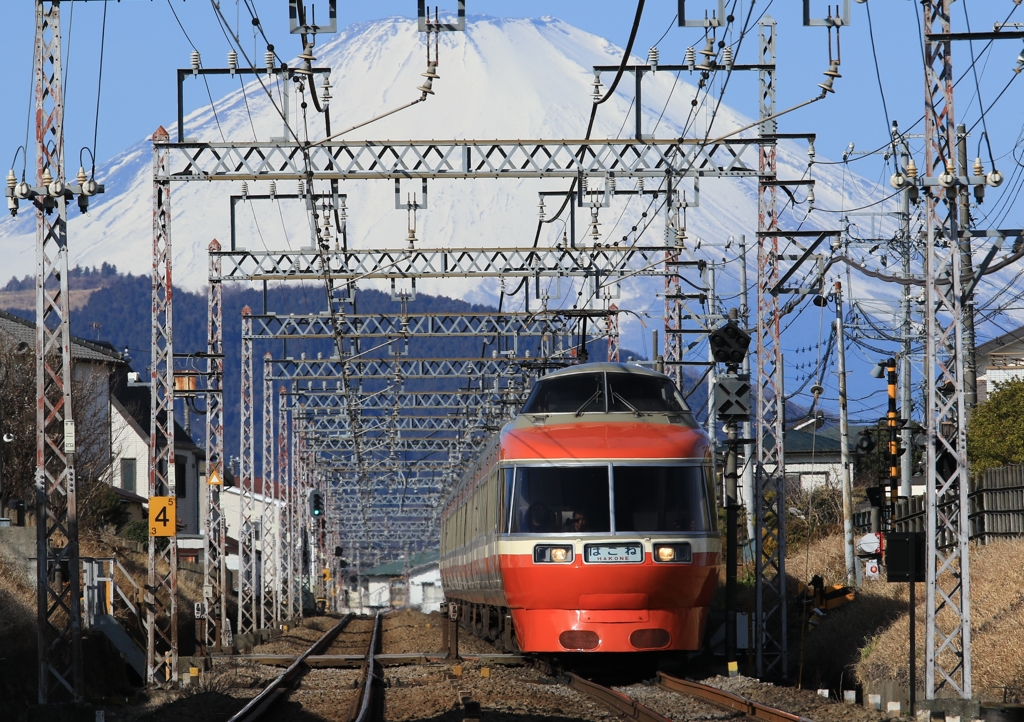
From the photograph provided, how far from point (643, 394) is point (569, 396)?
3.17ft

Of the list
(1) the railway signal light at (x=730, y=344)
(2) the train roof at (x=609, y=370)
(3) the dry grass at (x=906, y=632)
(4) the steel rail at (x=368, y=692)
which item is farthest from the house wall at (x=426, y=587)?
(2) the train roof at (x=609, y=370)

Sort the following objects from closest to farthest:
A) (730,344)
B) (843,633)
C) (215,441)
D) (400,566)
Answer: (730,344), (843,633), (215,441), (400,566)

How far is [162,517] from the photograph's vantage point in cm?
2211

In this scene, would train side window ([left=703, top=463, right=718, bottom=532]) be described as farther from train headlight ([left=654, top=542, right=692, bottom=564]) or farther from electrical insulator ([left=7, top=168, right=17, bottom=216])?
electrical insulator ([left=7, top=168, right=17, bottom=216])

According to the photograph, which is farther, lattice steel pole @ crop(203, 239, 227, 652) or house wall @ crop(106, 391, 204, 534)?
house wall @ crop(106, 391, 204, 534)

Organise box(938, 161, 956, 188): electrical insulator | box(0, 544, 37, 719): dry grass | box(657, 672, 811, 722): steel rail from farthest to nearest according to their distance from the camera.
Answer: box(0, 544, 37, 719): dry grass < box(938, 161, 956, 188): electrical insulator < box(657, 672, 811, 722): steel rail

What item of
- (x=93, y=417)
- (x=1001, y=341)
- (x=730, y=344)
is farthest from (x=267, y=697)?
(x=1001, y=341)

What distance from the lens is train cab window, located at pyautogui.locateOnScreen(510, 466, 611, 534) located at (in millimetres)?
17172

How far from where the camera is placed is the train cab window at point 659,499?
17.1 meters

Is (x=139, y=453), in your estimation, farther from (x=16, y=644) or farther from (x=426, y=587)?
(x=426, y=587)

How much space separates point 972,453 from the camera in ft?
113

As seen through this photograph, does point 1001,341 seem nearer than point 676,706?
No

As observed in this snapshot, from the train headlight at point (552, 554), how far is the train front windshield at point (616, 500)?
7.8 inches

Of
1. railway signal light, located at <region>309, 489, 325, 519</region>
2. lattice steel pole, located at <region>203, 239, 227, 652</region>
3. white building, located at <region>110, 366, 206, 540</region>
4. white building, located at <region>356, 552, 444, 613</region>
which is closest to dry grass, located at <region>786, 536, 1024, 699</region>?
lattice steel pole, located at <region>203, 239, 227, 652</region>
